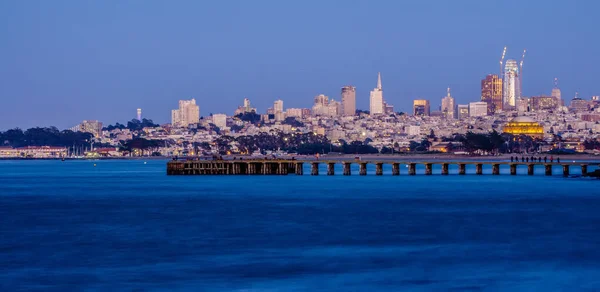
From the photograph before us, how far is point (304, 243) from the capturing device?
45.9m

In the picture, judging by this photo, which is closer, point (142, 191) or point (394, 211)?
point (394, 211)

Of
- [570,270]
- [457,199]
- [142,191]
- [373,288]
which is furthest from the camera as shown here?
[142,191]

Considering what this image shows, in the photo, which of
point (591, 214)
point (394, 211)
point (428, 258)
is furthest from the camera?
point (394, 211)

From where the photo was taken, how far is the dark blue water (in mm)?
35438

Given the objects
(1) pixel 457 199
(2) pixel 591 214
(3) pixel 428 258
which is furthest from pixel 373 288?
(1) pixel 457 199

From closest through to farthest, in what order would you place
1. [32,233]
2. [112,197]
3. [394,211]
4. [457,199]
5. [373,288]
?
[373,288], [32,233], [394,211], [457,199], [112,197]

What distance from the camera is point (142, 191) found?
299 feet

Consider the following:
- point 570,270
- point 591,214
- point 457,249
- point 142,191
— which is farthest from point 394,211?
point 142,191

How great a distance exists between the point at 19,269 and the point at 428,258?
14722mm

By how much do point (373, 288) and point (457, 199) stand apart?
1630 inches

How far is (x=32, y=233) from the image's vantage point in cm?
5066

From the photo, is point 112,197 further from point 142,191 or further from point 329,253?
point 329,253

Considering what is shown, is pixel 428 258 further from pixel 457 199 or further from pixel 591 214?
pixel 457 199

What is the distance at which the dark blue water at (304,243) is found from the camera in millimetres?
35438
